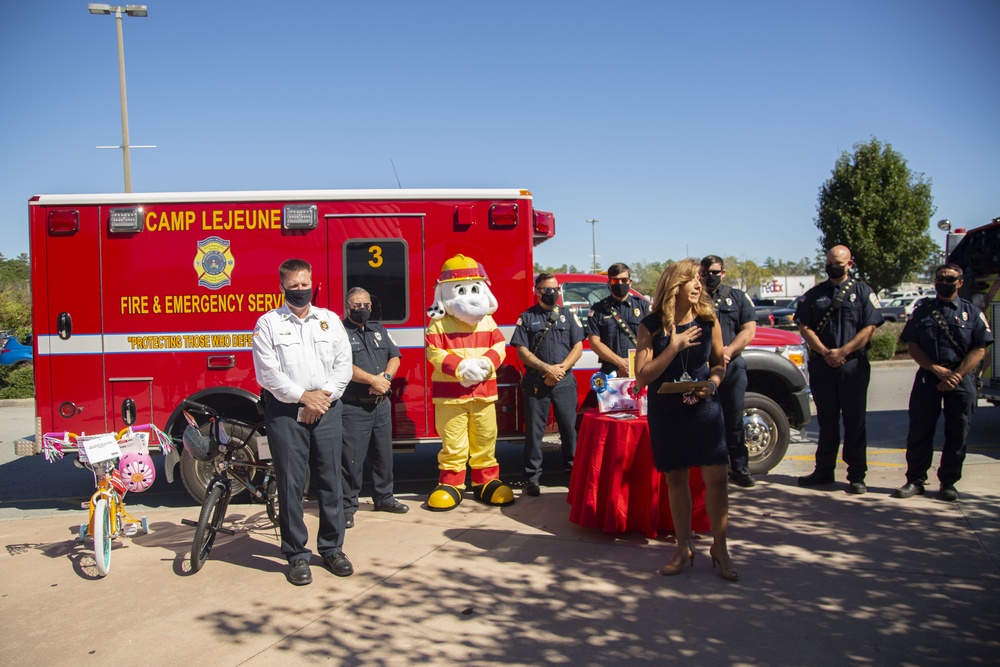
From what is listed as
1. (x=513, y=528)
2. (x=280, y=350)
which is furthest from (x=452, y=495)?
(x=280, y=350)

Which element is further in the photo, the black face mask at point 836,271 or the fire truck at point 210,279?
the fire truck at point 210,279

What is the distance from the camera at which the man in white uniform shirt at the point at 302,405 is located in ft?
15.3

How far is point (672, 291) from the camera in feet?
14.5

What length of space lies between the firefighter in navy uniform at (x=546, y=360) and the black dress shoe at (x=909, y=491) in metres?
2.70

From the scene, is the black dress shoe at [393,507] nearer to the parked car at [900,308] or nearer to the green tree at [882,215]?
the green tree at [882,215]

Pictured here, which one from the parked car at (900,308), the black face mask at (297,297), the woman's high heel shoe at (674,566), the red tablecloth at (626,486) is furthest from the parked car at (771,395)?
the parked car at (900,308)

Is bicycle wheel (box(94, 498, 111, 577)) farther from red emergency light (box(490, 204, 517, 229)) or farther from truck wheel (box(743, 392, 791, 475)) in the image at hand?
truck wheel (box(743, 392, 791, 475))

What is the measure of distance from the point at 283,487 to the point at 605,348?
2.85 metres

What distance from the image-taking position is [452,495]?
20.5 ft

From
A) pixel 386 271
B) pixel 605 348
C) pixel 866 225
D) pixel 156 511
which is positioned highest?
pixel 866 225

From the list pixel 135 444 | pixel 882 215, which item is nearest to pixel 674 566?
pixel 135 444

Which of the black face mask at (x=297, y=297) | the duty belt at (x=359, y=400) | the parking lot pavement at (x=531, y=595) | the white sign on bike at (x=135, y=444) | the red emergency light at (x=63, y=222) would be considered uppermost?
the red emergency light at (x=63, y=222)

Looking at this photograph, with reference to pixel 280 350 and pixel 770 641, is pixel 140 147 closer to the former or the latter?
pixel 280 350

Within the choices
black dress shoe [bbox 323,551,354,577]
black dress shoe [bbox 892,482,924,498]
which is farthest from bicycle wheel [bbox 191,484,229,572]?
black dress shoe [bbox 892,482,924,498]
